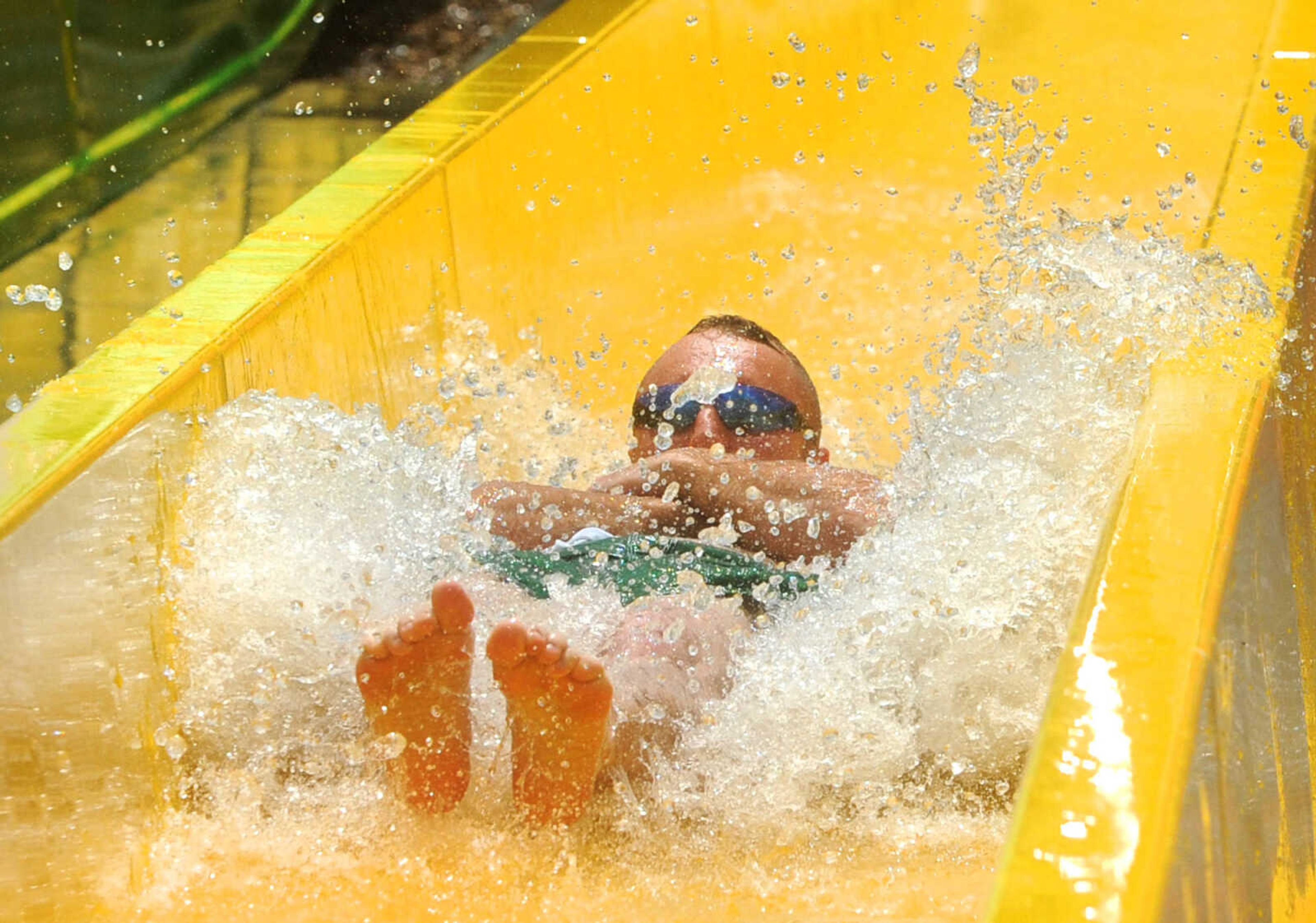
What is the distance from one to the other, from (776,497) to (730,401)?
0.23 meters

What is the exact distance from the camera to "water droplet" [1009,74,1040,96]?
2.70 m

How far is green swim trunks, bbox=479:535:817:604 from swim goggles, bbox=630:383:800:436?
28cm

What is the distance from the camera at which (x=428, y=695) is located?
1.10 m

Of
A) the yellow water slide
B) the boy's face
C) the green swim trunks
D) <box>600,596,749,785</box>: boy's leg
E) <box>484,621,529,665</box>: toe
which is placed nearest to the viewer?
the yellow water slide

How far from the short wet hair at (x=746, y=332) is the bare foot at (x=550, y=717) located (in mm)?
883

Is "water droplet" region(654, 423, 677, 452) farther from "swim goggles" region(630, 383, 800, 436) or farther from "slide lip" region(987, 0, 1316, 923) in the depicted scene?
"slide lip" region(987, 0, 1316, 923)

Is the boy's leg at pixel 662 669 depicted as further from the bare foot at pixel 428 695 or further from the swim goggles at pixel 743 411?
the swim goggles at pixel 743 411

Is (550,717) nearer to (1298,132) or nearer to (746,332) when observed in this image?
(746,332)

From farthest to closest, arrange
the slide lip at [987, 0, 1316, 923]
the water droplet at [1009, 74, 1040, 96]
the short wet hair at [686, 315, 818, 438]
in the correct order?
1. the water droplet at [1009, 74, 1040, 96]
2. the short wet hair at [686, 315, 818, 438]
3. the slide lip at [987, 0, 1316, 923]

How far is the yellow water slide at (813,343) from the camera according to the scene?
2.89 ft

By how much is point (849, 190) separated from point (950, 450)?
1268mm

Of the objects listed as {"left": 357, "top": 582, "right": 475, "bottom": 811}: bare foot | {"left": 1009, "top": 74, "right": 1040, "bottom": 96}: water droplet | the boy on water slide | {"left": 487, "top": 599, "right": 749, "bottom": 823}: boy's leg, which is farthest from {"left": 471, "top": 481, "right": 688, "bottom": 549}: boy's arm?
{"left": 1009, "top": 74, "right": 1040, "bottom": 96}: water droplet

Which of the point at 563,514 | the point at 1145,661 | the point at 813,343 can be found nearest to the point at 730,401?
the point at 563,514

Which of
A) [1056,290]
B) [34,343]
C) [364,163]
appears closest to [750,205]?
[364,163]
